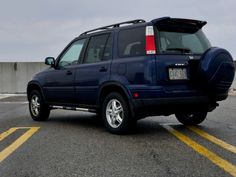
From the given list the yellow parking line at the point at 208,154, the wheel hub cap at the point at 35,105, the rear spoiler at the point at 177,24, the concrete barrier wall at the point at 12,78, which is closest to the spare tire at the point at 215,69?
the rear spoiler at the point at 177,24

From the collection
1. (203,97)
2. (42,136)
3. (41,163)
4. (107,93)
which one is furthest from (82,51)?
(41,163)

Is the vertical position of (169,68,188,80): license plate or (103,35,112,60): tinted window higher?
(103,35,112,60): tinted window

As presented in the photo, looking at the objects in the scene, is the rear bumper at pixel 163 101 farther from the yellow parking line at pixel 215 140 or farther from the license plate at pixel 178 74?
the yellow parking line at pixel 215 140

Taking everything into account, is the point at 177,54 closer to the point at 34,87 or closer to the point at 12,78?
the point at 34,87

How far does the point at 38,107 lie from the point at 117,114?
121 inches

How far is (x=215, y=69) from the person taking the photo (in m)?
6.76

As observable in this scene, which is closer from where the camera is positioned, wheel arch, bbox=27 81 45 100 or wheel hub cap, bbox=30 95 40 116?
wheel arch, bbox=27 81 45 100

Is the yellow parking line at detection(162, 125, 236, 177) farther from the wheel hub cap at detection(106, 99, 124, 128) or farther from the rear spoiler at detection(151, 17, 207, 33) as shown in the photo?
the rear spoiler at detection(151, 17, 207, 33)

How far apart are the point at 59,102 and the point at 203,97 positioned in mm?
3327

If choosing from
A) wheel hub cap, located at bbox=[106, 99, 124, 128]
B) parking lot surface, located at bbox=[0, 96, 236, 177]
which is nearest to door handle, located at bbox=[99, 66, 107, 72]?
wheel hub cap, located at bbox=[106, 99, 124, 128]

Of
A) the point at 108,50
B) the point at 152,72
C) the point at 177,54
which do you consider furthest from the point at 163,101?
the point at 108,50

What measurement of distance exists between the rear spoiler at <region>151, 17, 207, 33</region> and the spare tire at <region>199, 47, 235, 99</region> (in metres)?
0.65

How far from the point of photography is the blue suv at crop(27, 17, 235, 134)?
6648 mm

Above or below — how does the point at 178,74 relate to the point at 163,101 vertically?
above
